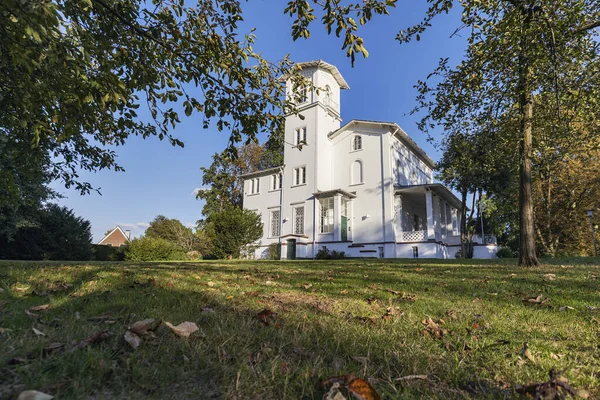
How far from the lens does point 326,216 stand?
23500mm

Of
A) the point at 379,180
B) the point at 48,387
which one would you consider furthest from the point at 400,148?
the point at 48,387

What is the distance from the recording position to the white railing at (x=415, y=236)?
21.0 m

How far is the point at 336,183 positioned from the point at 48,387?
24.1 m

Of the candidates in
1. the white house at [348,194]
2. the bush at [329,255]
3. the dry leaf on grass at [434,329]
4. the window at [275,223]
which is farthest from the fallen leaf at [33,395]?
the window at [275,223]

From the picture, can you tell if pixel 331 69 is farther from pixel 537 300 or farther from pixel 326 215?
pixel 537 300

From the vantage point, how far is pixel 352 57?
11.1 ft

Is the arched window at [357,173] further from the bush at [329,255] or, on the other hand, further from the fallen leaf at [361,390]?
the fallen leaf at [361,390]

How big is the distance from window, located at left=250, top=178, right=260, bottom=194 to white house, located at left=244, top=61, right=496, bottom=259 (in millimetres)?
981

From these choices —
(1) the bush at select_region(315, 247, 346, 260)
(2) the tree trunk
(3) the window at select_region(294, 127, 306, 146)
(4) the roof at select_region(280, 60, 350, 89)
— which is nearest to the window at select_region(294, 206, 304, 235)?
(1) the bush at select_region(315, 247, 346, 260)

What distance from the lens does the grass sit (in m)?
1.46

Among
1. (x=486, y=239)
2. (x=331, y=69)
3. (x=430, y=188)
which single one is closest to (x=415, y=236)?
(x=430, y=188)

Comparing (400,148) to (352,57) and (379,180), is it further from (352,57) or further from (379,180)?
(352,57)

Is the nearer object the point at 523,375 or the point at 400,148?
Answer: the point at 523,375

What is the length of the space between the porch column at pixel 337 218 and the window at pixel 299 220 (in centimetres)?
275
